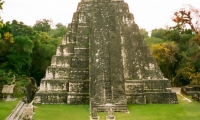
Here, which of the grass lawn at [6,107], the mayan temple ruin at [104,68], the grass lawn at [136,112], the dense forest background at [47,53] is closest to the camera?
the grass lawn at [136,112]

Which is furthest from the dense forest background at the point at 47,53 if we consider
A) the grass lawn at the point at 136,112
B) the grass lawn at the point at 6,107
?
the grass lawn at the point at 136,112

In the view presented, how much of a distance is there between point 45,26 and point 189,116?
37669mm

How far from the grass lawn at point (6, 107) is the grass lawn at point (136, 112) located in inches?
54.7

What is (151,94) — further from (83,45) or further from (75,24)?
(75,24)

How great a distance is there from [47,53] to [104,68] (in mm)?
12748

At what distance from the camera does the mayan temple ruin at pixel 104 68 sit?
16.2 meters

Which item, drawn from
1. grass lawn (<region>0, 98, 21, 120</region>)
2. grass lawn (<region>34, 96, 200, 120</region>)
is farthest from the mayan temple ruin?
grass lawn (<region>0, 98, 21, 120</region>)

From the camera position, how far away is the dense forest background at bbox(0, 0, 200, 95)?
22453mm

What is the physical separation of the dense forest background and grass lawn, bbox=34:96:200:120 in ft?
17.1

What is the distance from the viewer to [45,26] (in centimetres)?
4856

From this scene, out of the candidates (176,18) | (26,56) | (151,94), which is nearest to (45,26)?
(26,56)

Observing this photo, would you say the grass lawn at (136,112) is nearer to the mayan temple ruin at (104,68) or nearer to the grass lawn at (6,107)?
the mayan temple ruin at (104,68)

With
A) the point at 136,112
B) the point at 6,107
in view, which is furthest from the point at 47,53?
the point at 136,112

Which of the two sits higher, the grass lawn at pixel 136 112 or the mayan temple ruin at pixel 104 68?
the mayan temple ruin at pixel 104 68
